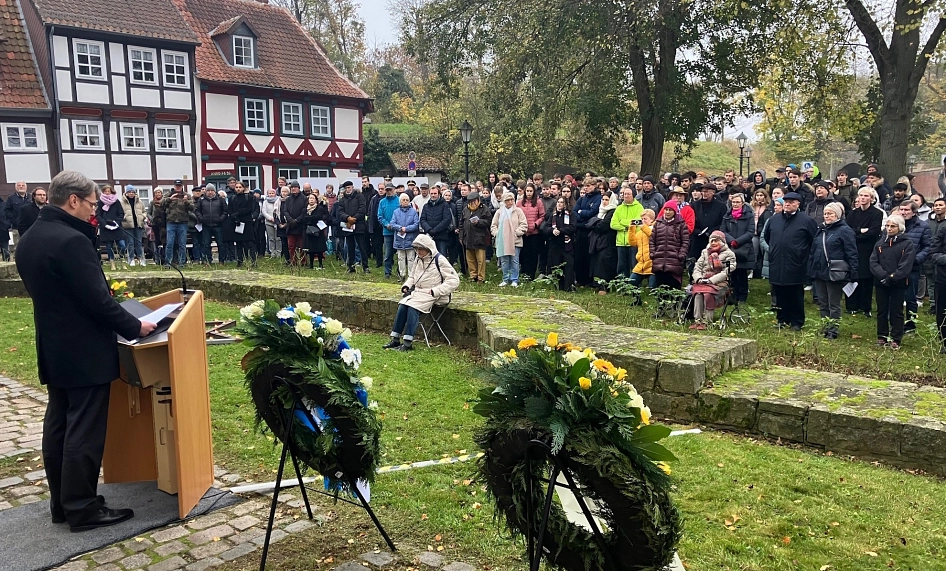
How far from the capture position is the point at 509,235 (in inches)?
525

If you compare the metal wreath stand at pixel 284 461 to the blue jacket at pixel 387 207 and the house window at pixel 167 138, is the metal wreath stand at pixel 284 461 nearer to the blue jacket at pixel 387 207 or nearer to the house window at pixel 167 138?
the blue jacket at pixel 387 207

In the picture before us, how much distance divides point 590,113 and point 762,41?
5.13 meters

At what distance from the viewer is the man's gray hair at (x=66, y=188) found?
429 centimetres

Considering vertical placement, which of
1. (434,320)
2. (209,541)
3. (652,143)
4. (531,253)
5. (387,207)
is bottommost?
(209,541)

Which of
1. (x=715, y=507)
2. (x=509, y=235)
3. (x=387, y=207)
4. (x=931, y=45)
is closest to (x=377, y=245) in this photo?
(x=387, y=207)

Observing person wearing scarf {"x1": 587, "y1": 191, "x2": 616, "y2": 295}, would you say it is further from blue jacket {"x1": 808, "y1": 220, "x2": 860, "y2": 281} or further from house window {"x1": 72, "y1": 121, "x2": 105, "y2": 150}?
house window {"x1": 72, "y1": 121, "x2": 105, "y2": 150}

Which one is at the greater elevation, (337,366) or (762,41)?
(762,41)

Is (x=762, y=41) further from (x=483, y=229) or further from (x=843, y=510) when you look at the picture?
(x=843, y=510)

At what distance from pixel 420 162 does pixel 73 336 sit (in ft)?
119

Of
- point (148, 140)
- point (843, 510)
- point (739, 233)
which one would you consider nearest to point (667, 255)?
point (739, 233)

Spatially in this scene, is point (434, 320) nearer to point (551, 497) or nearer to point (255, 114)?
point (551, 497)

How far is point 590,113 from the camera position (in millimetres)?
22656

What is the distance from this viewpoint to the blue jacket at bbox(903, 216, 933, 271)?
9.89m

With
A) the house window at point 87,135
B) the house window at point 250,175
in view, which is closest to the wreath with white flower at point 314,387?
the house window at point 87,135
